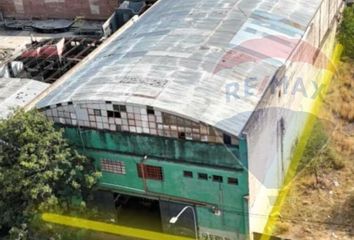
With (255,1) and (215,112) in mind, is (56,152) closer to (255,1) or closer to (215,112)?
(215,112)

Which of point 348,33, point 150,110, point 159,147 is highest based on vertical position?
point 150,110

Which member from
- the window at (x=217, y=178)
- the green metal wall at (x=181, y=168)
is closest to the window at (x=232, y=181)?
the green metal wall at (x=181, y=168)

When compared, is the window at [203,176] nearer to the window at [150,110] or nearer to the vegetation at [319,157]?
the window at [150,110]

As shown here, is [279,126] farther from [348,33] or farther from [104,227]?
[348,33]

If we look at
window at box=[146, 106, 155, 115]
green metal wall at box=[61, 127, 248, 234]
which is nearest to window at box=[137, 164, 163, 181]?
green metal wall at box=[61, 127, 248, 234]

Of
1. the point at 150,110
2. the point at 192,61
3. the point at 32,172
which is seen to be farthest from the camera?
the point at 192,61

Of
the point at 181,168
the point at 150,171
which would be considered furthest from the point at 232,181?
the point at 150,171

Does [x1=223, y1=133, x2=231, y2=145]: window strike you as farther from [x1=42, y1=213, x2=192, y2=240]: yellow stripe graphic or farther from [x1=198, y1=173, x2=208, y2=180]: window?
[x1=42, y1=213, x2=192, y2=240]: yellow stripe graphic

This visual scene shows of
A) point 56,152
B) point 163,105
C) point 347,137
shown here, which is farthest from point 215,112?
point 347,137

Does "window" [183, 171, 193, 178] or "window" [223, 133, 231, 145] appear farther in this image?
"window" [183, 171, 193, 178]
